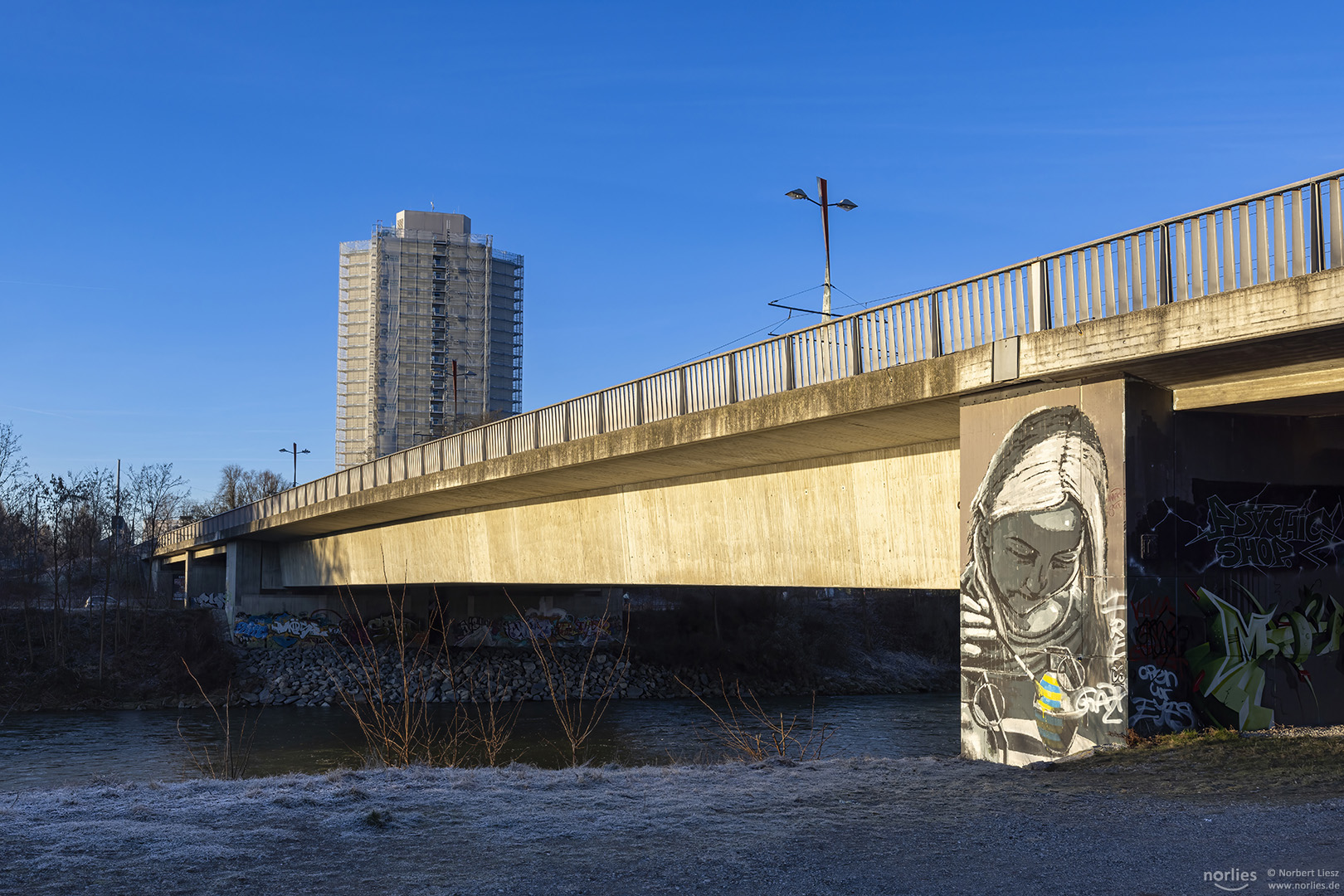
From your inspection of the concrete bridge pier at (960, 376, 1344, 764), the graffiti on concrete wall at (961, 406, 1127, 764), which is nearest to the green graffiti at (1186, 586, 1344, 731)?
the concrete bridge pier at (960, 376, 1344, 764)

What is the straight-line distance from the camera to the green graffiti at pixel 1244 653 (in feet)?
39.1

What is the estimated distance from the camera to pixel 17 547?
6138 cm

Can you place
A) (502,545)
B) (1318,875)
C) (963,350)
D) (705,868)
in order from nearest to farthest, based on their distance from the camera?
(1318,875), (705,868), (963,350), (502,545)

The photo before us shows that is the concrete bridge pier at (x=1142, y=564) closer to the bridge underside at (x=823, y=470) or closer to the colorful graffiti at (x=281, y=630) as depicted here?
the bridge underside at (x=823, y=470)

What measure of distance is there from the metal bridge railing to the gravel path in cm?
529

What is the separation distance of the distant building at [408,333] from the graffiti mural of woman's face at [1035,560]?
12497 centimetres

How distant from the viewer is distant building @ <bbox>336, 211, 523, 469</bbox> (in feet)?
445

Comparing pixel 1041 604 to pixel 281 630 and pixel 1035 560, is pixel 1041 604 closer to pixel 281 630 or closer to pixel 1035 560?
pixel 1035 560

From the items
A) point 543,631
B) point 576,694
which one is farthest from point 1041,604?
point 543,631

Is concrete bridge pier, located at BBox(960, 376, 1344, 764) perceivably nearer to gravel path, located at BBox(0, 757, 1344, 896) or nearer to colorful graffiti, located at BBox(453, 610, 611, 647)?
gravel path, located at BBox(0, 757, 1344, 896)

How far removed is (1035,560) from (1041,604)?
0.52 metres

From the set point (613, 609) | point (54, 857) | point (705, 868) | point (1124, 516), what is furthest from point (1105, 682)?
point (613, 609)

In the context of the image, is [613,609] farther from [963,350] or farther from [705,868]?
[705,868]

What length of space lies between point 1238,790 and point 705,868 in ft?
16.7
